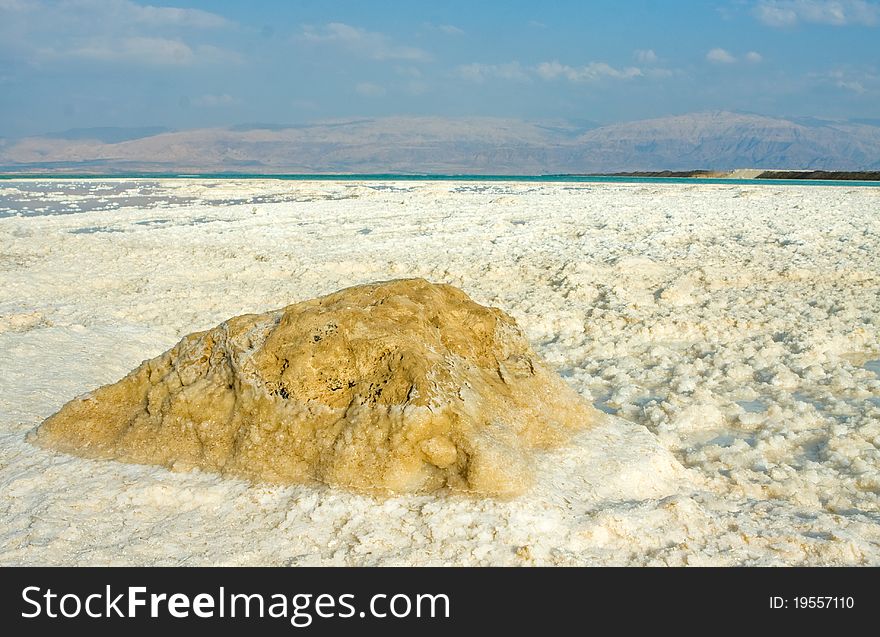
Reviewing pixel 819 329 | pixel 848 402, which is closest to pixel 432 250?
pixel 819 329

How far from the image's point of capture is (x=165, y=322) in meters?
6.96

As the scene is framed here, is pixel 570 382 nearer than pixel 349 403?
No

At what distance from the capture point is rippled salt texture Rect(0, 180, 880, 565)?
2.64 meters

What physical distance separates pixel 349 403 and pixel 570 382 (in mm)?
2441

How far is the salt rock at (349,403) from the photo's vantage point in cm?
298

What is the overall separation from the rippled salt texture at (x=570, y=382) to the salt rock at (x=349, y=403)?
131 millimetres

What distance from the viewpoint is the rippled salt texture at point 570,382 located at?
264 cm

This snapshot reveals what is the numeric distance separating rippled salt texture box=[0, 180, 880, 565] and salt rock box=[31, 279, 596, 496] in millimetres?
131

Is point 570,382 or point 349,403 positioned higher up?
point 349,403

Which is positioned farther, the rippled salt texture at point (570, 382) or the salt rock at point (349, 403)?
the salt rock at point (349, 403)

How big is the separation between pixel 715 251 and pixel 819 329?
430cm

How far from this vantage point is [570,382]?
5.20 metres

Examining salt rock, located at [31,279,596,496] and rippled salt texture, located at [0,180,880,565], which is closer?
rippled salt texture, located at [0,180,880,565]
